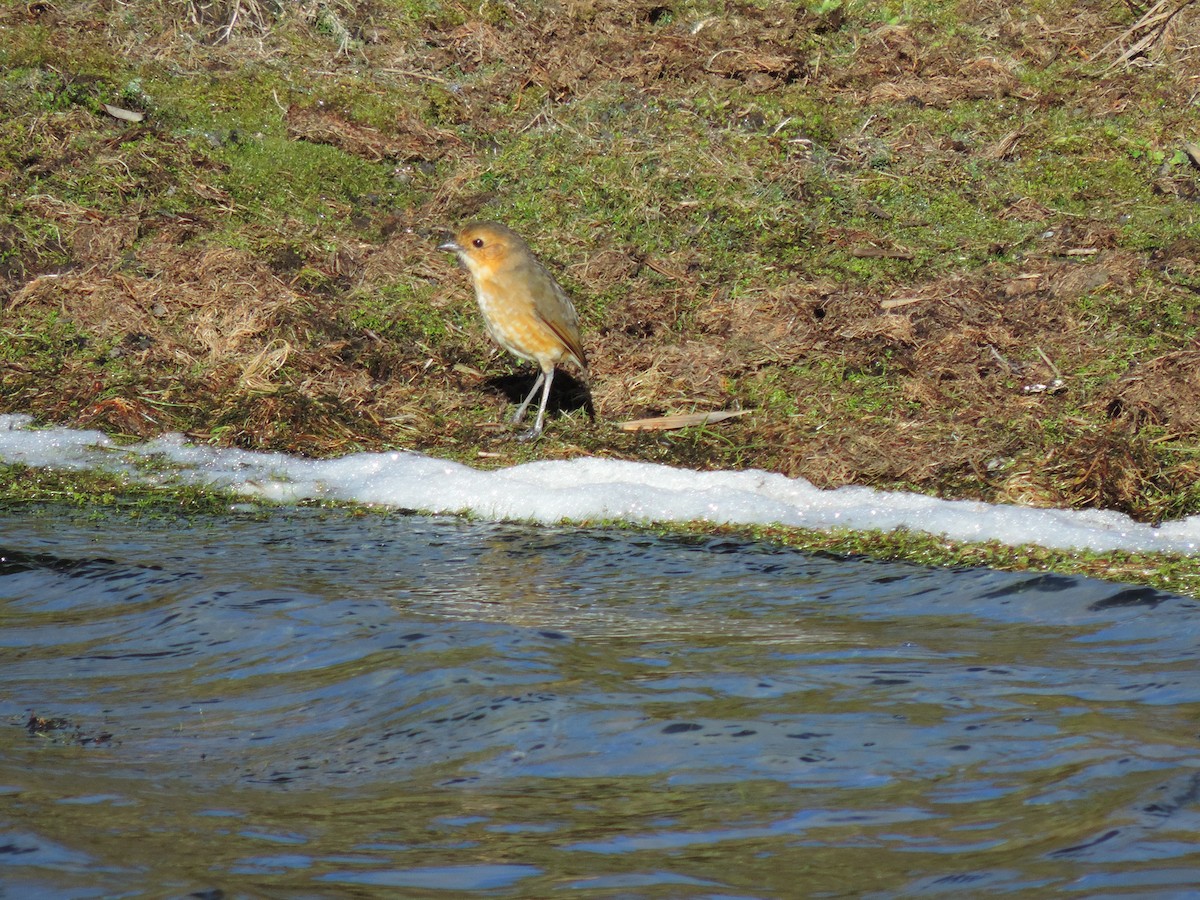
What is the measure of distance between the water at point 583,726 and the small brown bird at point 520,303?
2.03 meters

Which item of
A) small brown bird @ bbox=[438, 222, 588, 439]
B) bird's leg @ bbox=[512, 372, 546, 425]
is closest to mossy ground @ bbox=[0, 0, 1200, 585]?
bird's leg @ bbox=[512, 372, 546, 425]

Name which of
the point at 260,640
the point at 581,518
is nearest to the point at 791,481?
the point at 581,518

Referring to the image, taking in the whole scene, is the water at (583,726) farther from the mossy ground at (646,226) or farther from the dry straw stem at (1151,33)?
the dry straw stem at (1151,33)

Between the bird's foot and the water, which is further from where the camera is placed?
the bird's foot

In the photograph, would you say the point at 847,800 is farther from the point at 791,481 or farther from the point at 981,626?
the point at 791,481

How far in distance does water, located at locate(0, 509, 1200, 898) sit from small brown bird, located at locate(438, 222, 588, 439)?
203 centimetres

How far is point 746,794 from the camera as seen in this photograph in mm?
3479

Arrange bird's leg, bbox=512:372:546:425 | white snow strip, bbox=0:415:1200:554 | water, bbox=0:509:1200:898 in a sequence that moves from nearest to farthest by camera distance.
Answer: water, bbox=0:509:1200:898
white snow strip, bbox=0:415:1200:554
bird's leg, bbox=512:372:546:425

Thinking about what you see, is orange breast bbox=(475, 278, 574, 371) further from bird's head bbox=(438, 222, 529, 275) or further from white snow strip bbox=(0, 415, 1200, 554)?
white snow strip bbox=(0, 415, 1200, 554)

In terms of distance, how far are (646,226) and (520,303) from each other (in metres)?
2.32

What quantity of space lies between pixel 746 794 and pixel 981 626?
5.77ft

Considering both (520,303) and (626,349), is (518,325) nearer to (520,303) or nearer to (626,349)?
(520,303)

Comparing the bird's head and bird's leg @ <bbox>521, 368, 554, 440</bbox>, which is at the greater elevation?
the bird's head

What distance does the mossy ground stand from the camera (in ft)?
24.5
